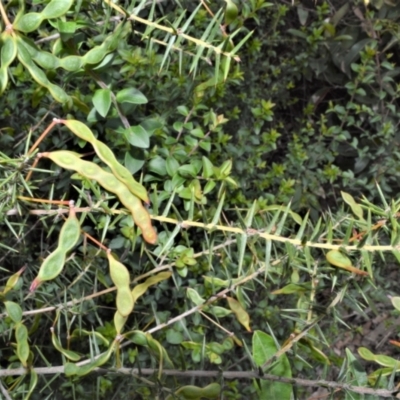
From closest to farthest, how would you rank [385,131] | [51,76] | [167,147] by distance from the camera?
1. [51,76]
2. [167,147]
3. [385,131]

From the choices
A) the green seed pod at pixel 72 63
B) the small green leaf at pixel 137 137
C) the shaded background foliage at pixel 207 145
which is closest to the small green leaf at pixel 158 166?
the shaded background foliage at pixel 207 145

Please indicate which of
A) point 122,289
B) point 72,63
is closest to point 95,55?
point 72,63

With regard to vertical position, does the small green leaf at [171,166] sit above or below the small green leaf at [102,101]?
below

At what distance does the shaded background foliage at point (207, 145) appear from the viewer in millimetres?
741

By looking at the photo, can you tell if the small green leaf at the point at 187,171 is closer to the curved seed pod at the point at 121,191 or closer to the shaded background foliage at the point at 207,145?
the shaded background foliage at the point at 207,145

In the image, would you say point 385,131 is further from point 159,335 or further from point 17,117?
point 17,117

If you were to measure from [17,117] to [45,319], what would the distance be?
1.23ft

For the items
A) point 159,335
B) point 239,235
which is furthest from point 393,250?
point 159,335

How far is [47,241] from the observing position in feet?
3.48

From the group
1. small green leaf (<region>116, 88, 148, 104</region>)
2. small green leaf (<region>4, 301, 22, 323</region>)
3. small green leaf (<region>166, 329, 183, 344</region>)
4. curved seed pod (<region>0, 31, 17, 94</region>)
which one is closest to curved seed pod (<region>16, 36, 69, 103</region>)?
curved seed pod (<region>0, 31, 17, 94</region>)

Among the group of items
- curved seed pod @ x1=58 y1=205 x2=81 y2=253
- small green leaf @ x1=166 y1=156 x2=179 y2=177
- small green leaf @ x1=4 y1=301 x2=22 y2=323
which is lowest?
small green leaf @ x1=4 y1=301 x2=22 y2=323

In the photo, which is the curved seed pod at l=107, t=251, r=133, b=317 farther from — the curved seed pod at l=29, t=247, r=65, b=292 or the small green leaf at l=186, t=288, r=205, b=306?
the small green leaf at l=186, t=288, r=205, b=306

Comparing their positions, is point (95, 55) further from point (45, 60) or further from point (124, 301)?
point (124, 301)

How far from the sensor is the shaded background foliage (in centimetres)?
74
